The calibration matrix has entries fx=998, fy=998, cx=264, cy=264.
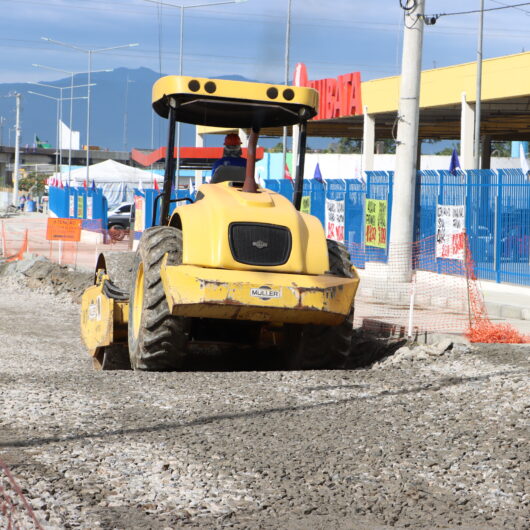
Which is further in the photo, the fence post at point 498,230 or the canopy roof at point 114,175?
the canopy roof at point 114,175

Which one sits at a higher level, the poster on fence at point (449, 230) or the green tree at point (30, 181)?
the green tree at point (30, 181)

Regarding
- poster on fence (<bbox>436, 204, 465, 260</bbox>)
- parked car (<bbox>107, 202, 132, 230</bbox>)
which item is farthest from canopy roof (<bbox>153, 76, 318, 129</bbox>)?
parked car (<bbox>107, 202, 132, 230</bbox>)

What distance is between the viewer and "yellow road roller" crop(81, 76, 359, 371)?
925 centimetres

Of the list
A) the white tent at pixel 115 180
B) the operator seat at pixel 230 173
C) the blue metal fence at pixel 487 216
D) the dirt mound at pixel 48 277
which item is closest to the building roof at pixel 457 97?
the blue metal fence at pixel 487 216

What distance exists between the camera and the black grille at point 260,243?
9.43 m

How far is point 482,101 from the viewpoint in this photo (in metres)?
29.7

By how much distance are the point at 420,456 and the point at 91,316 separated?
565 centimetres

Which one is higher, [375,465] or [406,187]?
[406,187]

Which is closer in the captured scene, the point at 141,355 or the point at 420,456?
the point at 420,456

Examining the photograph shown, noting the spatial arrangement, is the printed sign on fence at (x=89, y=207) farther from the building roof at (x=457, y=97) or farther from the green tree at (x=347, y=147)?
the green tree at (x=347, y=147)

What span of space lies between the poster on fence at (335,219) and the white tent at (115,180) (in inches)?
1374

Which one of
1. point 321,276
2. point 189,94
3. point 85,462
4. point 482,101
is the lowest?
point 85,462

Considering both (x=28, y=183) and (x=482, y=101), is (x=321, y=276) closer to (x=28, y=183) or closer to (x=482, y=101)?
(x=482, y=101)

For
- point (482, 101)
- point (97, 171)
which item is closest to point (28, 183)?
point (97, 171)
